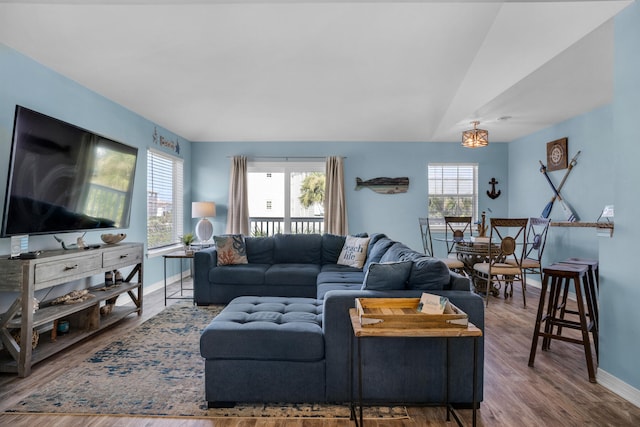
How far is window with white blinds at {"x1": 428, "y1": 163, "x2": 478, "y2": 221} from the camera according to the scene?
20.7 feet

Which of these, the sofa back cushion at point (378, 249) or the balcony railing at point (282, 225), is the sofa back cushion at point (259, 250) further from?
the balcony railing at point (282, 225)

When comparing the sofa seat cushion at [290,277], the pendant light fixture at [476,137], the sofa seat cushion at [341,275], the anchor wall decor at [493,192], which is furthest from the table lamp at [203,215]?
the anchor wall decor at [493,192]

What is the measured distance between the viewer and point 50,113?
3.17 metres

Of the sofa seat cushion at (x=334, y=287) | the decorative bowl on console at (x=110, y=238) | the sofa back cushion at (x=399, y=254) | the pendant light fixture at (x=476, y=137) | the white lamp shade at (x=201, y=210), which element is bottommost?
the sofa seat cushion at (x=334, y=287)

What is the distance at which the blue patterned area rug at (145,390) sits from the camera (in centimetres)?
197

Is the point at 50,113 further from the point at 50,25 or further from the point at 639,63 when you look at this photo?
the point at 639,63

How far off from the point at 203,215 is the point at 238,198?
75 cm

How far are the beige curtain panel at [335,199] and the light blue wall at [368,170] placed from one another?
0.17 metres

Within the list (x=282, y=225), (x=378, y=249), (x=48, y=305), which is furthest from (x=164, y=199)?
(x=378, y=249)

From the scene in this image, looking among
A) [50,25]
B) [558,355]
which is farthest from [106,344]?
[558,355]

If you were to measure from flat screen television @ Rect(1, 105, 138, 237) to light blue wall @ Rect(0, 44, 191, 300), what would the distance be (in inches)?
9.2

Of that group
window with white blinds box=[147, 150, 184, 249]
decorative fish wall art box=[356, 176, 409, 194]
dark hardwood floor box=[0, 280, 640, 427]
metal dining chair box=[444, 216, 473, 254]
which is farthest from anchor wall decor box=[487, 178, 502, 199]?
window with white blinds box=[147, 150, 184, 249]

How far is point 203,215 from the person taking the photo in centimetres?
552

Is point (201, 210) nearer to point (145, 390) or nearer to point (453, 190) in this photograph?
point (145, 390)
